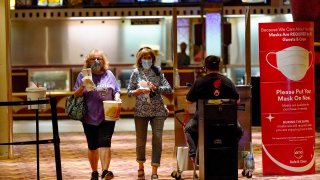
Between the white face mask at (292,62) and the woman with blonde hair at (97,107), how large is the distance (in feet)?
7.38

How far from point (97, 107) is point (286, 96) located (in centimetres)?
262

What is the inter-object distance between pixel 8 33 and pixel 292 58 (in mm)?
5169

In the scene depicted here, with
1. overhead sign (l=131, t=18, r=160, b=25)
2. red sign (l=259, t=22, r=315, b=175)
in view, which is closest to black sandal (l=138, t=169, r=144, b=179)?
red sign (l=259, t=22, r=315, b=175)

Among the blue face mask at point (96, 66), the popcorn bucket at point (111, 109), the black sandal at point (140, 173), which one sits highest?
the blue face mask at point (96, 66)

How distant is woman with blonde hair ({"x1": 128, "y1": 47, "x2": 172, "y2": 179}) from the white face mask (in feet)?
5.19

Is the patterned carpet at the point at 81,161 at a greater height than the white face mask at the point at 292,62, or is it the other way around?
the white face mask at the point at 292,62

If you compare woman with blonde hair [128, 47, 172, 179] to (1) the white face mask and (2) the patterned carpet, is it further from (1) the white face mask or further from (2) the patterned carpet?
(1) the white face mask

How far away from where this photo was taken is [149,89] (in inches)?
405

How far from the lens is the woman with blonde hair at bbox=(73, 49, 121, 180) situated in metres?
10.2

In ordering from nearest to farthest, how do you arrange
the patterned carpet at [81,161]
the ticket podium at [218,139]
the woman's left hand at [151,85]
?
the ticket podium at [218,139] → the woman's left hand at [151,85] → the patterned carpet at [81,161]

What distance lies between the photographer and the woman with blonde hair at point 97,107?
1016 centimetres

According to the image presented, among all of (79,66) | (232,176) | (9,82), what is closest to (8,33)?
(9,82)

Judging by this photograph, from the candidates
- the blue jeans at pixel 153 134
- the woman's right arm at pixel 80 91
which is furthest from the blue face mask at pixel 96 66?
the blue jeans at pixel 153 134

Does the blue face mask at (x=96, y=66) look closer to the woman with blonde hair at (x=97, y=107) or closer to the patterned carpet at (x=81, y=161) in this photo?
the woman with blonde hair at (x=97, y=107)
